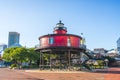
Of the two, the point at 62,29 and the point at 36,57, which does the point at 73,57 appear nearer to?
the point at 62,29

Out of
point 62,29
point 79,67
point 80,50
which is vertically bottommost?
point 79,67

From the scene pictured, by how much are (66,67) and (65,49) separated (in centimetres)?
906

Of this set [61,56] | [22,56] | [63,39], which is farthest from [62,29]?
[22,56]

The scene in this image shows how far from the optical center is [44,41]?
54.0 metres

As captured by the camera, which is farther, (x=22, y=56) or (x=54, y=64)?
(x=22, y=56)

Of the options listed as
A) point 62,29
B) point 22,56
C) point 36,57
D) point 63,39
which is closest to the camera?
point 63,39

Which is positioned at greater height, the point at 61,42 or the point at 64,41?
the point at 64,41

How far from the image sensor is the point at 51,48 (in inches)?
2066

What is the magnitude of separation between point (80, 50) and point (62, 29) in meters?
6.32

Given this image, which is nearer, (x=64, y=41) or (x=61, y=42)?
(x=64, y=41)

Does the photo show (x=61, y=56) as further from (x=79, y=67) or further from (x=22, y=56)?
(x=22, y=56)

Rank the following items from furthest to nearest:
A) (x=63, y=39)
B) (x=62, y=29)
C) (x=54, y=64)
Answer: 1. (x=54, y=64)
2. (x=62, y=29)
3. (x=63, y=39)

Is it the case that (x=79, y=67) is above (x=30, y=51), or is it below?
below

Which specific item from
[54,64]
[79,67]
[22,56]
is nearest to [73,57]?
[79,67]
